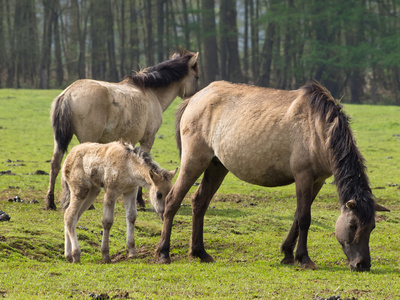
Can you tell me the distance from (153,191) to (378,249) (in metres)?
3.48

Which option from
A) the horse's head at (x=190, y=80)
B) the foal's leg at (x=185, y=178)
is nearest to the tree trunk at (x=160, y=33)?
the horse's head at (x=190, y=80)

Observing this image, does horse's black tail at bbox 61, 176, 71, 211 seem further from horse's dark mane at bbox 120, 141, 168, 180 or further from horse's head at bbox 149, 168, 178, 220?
horse's head at bbox 149, 168, 178, 220

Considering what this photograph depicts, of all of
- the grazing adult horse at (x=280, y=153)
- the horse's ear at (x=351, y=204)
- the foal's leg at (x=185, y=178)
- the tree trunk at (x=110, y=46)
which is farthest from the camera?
the tree trunk at (x=110, y=46)

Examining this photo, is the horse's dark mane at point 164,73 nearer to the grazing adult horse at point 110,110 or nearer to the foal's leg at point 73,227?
the grazing adult horse at point 110,110

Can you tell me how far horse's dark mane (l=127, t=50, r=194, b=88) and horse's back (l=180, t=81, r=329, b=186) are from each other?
12.9ft

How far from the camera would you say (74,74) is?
48812 mm

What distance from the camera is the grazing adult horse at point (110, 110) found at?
1069cm

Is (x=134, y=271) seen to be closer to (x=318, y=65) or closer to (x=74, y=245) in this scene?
(x=74, y=245)

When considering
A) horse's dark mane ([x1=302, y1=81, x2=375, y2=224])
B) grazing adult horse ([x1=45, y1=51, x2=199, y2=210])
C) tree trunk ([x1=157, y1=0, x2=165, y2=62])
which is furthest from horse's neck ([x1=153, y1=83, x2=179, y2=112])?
tree trunk ([x1=157, y1=0, x2=165, y2=62])

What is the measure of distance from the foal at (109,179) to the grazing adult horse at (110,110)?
8.52ft

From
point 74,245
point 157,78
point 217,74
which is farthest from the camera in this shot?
point 217,74

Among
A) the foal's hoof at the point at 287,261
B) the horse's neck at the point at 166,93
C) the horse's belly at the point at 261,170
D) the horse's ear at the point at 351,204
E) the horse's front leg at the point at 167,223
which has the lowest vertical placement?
the foal's hoof at the point at 287,261

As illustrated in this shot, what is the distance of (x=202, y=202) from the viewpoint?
8.45 meters

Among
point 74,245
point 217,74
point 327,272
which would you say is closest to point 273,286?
point 327,272
